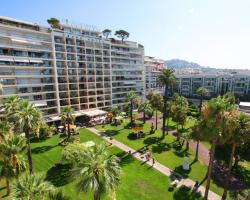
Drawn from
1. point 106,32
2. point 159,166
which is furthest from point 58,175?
point 106,32

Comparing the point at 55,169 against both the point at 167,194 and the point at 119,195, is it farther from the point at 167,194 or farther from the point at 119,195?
the point at 167,194

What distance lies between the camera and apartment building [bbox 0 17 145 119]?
62.0 metres

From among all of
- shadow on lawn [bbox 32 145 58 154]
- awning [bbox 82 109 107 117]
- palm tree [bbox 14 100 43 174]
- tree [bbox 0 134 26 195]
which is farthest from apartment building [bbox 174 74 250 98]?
tree [bbox 0 134 26 195]

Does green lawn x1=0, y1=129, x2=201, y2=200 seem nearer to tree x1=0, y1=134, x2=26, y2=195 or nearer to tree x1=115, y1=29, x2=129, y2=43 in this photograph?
tree x1=0, y1=134, x2=26, y2=195

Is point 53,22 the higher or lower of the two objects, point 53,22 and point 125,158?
the higher

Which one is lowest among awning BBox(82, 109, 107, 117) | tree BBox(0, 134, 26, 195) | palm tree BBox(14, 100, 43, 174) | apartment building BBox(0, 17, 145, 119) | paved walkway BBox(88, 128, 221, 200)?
paved walkway BBox(88, 128, 221, 200)

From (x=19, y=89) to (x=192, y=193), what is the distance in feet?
189

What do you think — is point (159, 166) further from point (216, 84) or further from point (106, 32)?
point (216, 84)

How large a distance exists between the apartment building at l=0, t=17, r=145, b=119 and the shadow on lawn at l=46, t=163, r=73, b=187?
31.6 metres

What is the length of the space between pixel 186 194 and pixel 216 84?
403ft

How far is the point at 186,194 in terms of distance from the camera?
35719 mm

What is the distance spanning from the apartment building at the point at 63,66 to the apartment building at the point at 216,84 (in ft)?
218

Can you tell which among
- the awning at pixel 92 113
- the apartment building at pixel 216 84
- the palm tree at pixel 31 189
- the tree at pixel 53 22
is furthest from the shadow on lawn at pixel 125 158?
the apartment building at pixel 216 84

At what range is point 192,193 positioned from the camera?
36031 mm
